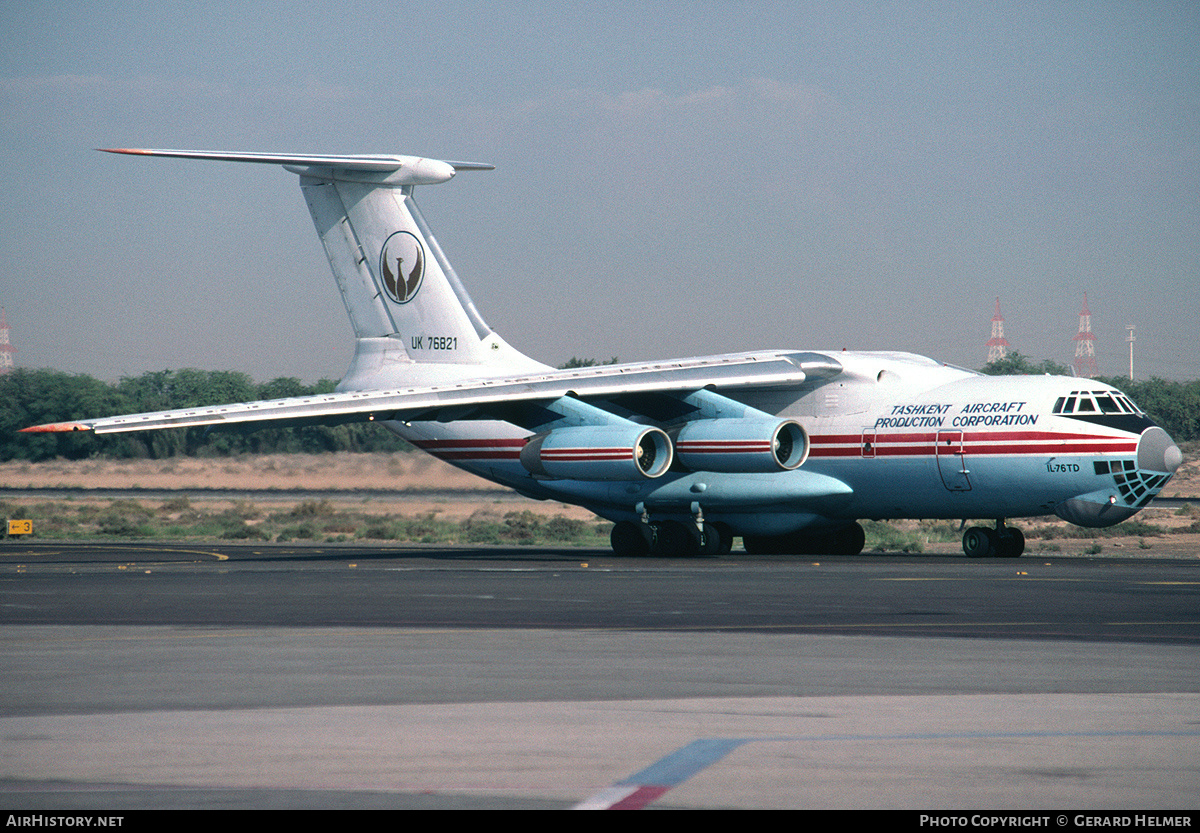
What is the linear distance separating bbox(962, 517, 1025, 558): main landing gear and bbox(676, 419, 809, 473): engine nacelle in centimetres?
322

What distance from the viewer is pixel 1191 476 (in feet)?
199

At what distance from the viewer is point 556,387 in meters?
26.0

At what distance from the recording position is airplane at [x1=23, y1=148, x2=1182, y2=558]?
23859mm

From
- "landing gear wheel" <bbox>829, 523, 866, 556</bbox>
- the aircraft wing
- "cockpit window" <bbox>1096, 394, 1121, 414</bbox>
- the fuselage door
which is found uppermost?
the aircraft wing

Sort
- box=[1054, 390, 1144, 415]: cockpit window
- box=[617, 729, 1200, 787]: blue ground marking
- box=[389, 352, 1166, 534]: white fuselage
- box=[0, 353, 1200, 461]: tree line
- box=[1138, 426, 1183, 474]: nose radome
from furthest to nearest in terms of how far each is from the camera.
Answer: box=[0, 353, 1200, 461]: tree line < box=[1054, 390, 1144, 415]: cockpit window < box=[389, 352, 1166, 534]: white fuselage < box=[1138, 426, 1183, 474]: nose radome < box=[617, 729, 1200, 787]: blue ground marking

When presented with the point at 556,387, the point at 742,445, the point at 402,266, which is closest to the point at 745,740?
the point at 742,445

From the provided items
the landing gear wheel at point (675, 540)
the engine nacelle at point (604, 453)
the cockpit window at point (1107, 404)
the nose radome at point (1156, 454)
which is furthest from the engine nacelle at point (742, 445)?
the nose radome at point (1156, 454)

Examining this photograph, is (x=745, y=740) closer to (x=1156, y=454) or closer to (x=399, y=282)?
(x=1156, y=454)

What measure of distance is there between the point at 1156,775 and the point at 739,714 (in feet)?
7.33

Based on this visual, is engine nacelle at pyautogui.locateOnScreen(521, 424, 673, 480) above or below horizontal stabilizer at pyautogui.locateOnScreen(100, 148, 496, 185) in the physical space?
below

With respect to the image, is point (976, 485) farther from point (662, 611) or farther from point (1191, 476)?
point (1191, 476)

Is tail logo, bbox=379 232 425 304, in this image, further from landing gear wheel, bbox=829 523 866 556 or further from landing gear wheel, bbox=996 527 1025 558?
landing gear wheel, bbox=996 527 1025 558

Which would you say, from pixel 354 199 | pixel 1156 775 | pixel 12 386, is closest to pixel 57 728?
pixel 1156 775

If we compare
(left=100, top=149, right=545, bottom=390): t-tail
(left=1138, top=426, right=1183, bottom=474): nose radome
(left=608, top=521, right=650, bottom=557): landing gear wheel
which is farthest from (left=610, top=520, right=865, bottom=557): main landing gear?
(left=1138, top=426, right=1183, bottom=474): nose radome
